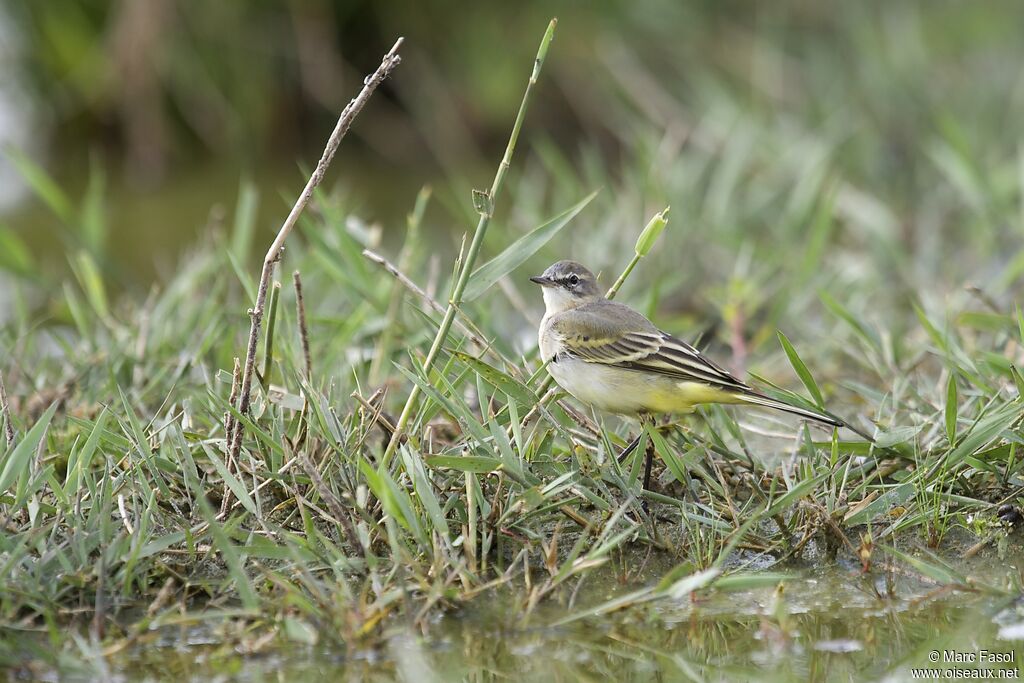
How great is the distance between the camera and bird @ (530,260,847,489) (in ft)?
14.7

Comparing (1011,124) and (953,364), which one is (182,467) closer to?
(953,364)

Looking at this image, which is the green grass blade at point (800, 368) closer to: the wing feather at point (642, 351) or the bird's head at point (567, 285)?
the wing feather at point (642, 351)

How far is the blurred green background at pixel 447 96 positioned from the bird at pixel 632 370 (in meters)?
4.08

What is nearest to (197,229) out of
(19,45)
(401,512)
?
(19,45)

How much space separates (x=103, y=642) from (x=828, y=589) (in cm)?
208

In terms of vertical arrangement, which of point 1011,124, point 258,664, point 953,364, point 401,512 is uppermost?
point 1011,124

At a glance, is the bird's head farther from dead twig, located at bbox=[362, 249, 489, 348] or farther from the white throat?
dead twig, located at bbox=[362, 249, 489, 348]

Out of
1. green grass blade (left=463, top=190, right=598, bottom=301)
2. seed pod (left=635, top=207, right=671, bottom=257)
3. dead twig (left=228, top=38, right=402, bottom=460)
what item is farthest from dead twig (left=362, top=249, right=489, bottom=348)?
seed pod (left=635, top=207, right=671, bottom=257)

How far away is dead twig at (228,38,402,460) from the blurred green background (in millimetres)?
4958

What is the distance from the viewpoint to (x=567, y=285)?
17.3 feet

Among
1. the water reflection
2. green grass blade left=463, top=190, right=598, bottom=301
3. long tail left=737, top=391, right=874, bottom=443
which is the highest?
green grass blade left=463, top=190, right=598, bottom=301

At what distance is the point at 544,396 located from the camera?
15.3 ft

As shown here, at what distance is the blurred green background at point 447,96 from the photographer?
967cm

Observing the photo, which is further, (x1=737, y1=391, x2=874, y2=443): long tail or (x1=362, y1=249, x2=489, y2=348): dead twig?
(x1=362, y1=249, x2=489, y2=348): dead twig
